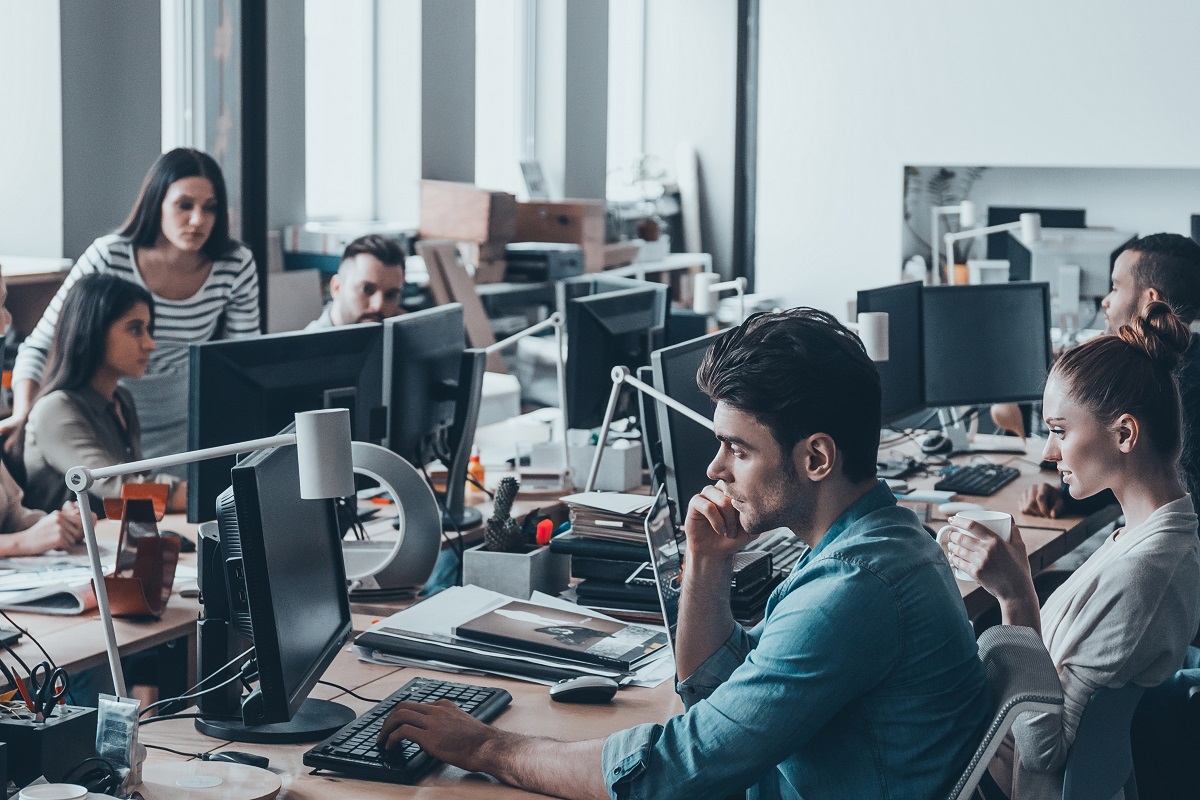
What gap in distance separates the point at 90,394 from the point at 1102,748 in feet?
6.95

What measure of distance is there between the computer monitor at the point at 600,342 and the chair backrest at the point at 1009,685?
1.76 m

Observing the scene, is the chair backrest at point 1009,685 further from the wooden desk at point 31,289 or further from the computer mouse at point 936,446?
the wooden desk at point 31,289

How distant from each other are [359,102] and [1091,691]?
4885 mm

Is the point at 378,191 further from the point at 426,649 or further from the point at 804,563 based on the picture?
the point at 804,563

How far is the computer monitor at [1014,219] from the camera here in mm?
6844

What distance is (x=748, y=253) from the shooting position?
27.9ft

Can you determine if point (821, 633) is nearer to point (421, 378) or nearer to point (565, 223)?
point (421, 378)

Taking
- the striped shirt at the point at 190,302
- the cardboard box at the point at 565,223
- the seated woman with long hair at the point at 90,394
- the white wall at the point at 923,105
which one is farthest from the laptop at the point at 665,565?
the white wall at the point at 923,105

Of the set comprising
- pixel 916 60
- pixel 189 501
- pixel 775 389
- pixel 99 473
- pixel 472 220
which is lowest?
pixel 189 501

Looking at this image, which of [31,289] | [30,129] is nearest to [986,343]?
[31,289]

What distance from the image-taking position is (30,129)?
4328 mm

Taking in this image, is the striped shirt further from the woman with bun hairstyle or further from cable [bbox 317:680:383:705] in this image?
the woman with bun hairstyle

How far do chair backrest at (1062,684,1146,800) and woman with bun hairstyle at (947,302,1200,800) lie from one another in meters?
0.02

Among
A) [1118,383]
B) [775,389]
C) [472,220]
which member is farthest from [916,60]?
[775,389]
